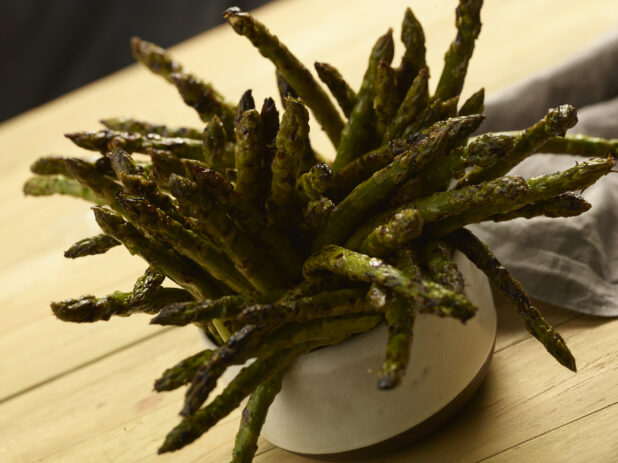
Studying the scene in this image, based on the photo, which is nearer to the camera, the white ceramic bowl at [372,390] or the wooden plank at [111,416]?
the white ceramic bowl at [372,390]

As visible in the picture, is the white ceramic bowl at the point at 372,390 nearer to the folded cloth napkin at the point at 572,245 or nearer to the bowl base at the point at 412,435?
the bowl base at the point at 412,435

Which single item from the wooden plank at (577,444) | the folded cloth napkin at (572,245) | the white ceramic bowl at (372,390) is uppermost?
the white ceramic bowl at (372,390)

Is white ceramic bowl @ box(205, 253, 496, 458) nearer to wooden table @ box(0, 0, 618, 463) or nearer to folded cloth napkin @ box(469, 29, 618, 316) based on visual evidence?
wooden table @ box(0, 0, 618, 463)

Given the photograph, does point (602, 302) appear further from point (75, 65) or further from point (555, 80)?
point (75, 65)

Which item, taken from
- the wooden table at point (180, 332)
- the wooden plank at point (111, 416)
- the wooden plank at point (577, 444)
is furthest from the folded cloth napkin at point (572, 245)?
the wooden plank at point (111, 416)

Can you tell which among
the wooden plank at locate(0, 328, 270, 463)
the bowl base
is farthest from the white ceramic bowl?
the wooden plank at locate(0, 328, 270, 463)

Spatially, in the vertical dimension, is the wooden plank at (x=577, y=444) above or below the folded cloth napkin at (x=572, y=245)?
below

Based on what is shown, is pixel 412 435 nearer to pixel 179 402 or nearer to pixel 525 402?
pixel 525 402

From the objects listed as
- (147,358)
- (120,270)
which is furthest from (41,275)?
(147,358)
